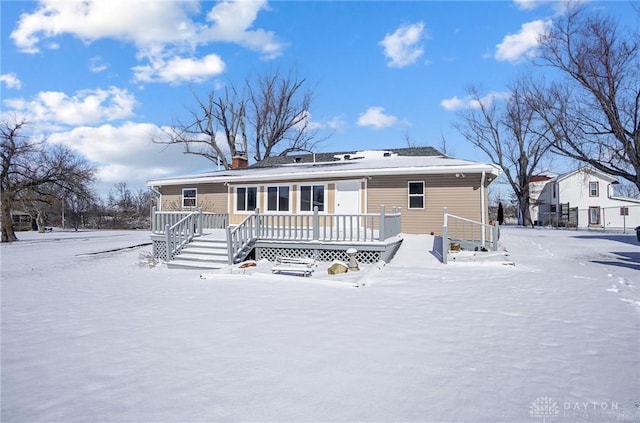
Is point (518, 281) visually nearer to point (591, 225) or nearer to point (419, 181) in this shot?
point (419, 181)

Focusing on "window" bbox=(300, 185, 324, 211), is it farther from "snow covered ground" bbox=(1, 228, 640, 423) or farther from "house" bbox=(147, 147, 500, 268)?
"snow covered ground" bbox=(1, 228, 640, 423)

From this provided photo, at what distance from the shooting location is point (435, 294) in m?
7.03

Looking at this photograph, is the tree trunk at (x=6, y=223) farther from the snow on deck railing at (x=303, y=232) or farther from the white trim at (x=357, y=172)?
the snow on deck railing at (x=303, y=232)

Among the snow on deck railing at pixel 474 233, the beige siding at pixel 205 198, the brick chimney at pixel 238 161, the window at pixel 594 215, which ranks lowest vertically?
the snow on deck railing at pixel 474 233

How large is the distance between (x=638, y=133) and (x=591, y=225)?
18853mm

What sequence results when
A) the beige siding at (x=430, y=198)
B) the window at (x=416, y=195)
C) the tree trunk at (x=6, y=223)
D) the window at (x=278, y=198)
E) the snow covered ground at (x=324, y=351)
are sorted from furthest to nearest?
the tree trunk at (x=6, y=223) → the window at (x=278, y=198) → the window at (x=416, y=195) → the beige siding at (x=430, y=198) → the snow covered ground at (x=324, y=351)

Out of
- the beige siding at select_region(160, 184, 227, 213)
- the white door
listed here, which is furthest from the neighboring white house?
the beige siding at select_region(160, 184, 227, 213)

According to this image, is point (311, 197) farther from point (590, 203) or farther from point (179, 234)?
point (590, 203)

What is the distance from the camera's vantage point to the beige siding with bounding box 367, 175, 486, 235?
14031mm

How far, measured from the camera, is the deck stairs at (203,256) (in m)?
10.7

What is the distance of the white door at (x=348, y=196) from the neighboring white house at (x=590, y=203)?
29.7 m

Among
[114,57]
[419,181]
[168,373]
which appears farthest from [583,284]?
[114,57]

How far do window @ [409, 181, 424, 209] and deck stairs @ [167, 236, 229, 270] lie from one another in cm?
757

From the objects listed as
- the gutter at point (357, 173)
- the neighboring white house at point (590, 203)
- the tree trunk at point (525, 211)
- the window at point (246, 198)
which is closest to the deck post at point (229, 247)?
the gutter at point (357, 173)
